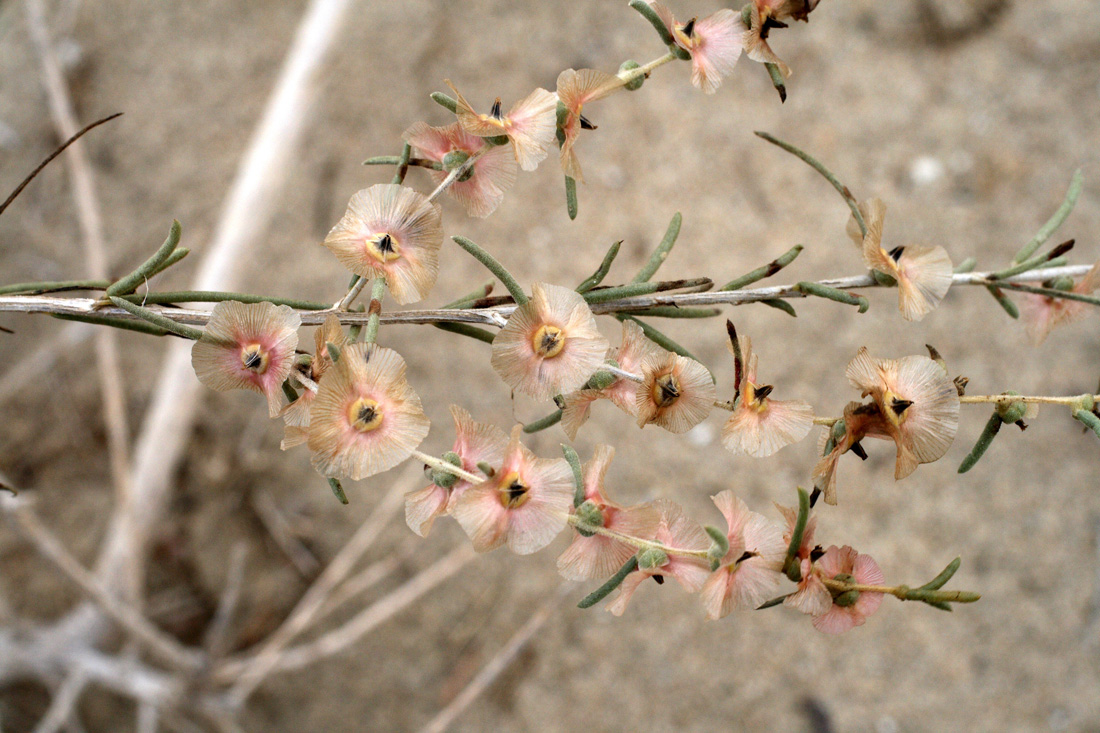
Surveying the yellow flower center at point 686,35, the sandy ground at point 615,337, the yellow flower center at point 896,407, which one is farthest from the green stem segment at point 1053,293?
the sandy ground at point 615,337

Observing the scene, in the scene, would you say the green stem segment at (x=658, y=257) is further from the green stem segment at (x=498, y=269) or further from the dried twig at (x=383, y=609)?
the dried twig at (x=383, y=609)

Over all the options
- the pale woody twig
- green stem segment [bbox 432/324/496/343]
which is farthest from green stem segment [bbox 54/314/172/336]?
green stem segment [bbox 432/324/496/343]

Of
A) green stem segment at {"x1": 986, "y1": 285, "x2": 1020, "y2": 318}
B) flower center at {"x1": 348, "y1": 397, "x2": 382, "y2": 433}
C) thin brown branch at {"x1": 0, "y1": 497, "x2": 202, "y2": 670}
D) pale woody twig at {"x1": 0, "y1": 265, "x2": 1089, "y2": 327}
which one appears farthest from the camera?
thin brown branch at {"x1": 0, "y1": 497, "x2": 202, "y2": 670}

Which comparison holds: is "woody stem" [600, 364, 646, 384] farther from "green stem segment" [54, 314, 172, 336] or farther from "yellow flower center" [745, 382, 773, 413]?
"green stem segment" [54, 314, 172, 336]

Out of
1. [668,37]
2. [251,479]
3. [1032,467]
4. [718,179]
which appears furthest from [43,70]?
[1032,467]

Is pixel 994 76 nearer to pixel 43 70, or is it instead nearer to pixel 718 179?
pixel 718 179

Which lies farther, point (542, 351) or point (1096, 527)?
point (1096, 527)
